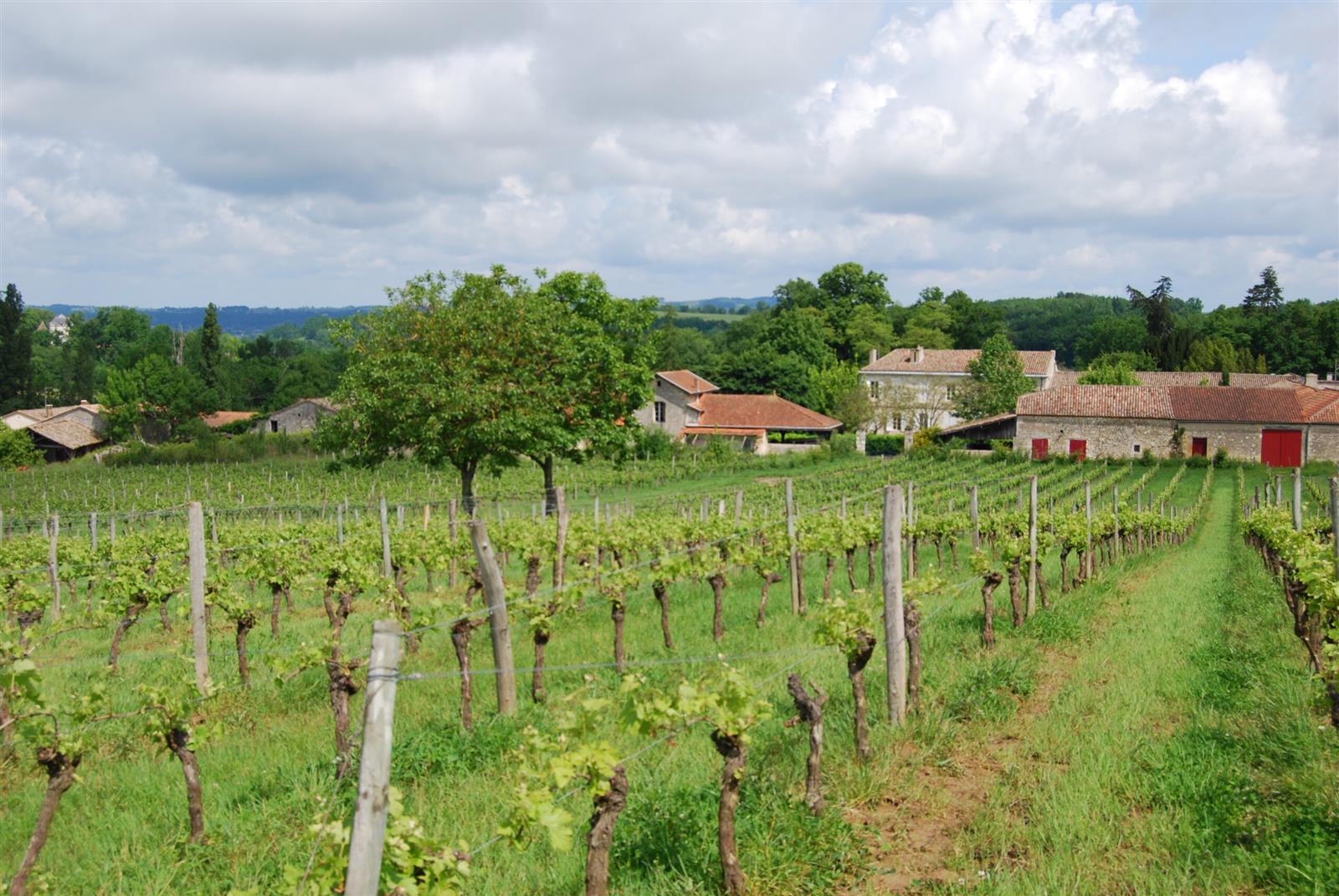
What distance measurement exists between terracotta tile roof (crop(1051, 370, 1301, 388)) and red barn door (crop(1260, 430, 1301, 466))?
71.0 ft

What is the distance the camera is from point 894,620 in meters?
7.79

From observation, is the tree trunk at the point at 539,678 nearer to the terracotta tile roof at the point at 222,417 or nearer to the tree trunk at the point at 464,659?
the tree trunk at the point at 464,659

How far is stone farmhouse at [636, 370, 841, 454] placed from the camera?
59.1 metres

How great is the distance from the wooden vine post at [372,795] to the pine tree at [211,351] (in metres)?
87.0

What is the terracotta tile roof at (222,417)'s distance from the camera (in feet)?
250

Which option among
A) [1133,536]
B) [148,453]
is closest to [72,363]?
[148,453]

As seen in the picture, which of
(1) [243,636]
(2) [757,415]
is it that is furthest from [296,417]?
(1) [243,636]

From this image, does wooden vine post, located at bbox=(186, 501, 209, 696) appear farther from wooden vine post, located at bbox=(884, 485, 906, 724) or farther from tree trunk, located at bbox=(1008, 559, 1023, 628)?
tree trunk, located at bbox=(1008, 559, 1023, 628)

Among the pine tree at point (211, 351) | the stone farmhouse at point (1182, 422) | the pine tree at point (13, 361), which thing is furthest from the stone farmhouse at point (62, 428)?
the stone farmhouse at point (1182, 422)

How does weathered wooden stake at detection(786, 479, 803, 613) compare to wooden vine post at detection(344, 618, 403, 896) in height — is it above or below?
below

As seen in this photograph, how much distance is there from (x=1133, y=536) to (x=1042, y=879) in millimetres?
22151

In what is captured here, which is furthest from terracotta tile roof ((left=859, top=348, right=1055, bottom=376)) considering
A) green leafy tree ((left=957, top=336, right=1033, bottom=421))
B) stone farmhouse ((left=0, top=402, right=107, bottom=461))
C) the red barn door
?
stone farmhouse ((left=0, top=402, right=107, bottom=461))

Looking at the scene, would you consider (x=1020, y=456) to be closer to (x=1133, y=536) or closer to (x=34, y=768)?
(x=1133, y=536)

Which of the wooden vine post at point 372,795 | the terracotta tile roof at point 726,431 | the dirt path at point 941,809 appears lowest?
the terracotta tile roof at point 726,431
